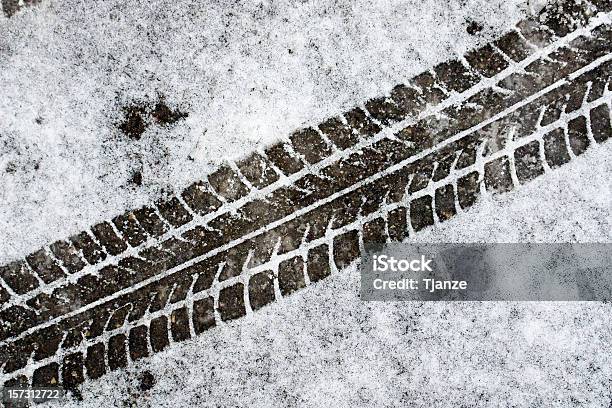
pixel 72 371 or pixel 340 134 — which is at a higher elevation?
pixel 340 134

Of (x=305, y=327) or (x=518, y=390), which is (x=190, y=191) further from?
(x=518, y=390)

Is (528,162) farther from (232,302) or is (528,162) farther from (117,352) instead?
(117,352)

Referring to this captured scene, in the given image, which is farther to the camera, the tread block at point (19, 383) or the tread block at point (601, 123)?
the tread block at point (19, 383)

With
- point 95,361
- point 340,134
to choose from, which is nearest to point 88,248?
point 95,361

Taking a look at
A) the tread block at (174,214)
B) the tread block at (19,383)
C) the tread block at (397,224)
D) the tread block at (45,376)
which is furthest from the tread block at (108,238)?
the tread block at (397,224)

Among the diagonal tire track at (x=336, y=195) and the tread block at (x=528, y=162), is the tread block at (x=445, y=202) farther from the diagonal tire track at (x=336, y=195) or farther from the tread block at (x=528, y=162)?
the tread block at (x=528, y=162)

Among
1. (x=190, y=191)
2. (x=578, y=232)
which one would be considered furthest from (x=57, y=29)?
(x=578, y=232)

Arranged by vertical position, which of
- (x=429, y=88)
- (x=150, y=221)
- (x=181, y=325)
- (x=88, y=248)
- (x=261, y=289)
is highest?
(x=429, y=88)
